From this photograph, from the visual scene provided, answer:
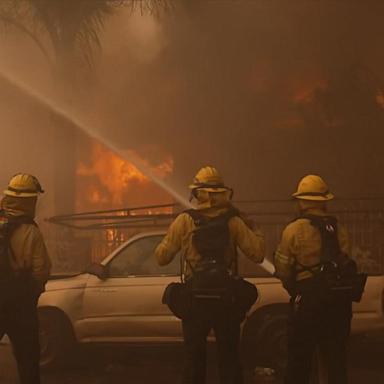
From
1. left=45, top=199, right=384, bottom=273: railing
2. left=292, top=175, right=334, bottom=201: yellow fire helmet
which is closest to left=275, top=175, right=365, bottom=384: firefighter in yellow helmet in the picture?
left=292, top=175, right=334, bottom=201: yellow fire helmet

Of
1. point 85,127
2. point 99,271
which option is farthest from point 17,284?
point 85,127

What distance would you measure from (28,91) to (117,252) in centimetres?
1223

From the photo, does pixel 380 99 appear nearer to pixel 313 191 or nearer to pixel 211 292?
pixel 313 191

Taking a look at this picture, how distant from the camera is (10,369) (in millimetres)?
7438

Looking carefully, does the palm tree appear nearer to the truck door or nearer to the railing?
the railing

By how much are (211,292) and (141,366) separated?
288cm

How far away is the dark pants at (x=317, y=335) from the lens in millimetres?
5059

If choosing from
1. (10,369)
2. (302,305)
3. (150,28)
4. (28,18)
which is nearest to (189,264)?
(302,305)

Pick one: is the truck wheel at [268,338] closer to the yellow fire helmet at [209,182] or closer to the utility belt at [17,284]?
the yellow fire helmet at [209,182]

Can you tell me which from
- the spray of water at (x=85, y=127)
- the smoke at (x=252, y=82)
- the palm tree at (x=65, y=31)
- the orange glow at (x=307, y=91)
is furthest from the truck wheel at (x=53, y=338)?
→ the orange glow at (x=307, y=91)

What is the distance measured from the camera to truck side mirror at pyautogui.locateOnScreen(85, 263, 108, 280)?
7500 millimetres

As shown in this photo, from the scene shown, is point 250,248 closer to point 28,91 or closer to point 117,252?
point 117,252

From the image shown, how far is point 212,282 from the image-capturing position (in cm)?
502

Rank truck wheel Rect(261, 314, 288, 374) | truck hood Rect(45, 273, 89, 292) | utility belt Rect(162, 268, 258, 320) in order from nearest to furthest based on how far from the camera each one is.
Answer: utility belt Rect(162, 268, 258, 320), truck wheel Rect(261, 314, 288, 374), truck hood Rect(45, 273, 89, 292)
